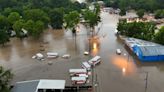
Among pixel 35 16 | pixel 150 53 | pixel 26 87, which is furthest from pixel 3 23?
pixel 150 53

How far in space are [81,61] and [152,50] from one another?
640 cm

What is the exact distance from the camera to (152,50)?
21.9m

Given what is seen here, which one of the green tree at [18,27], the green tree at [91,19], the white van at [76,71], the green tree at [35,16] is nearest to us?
the white van at [76,71]

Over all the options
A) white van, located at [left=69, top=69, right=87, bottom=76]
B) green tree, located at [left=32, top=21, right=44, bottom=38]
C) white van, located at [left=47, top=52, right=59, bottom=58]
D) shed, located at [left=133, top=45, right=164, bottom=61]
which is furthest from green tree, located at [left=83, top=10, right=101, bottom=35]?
white van, located at [left=69, top=69, right=87, bottom=76]

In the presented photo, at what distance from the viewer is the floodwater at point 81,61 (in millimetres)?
18062

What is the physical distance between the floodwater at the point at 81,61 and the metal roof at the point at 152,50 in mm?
1019

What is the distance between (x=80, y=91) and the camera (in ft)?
55.8

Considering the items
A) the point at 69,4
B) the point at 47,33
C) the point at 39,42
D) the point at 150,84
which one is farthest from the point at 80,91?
the point at 69,4

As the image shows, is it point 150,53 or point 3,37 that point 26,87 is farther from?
point 150,53

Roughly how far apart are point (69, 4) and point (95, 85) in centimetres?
2538

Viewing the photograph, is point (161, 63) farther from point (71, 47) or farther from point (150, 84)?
point (71, 47)

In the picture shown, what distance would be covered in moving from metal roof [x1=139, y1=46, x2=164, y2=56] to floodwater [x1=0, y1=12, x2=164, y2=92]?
1019 mm

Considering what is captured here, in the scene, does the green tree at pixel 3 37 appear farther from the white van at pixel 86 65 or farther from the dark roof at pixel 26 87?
the dark roof at pixel 26 87

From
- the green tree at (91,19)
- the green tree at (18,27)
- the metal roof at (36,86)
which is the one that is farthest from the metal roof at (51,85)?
the green tree at (91,19)
